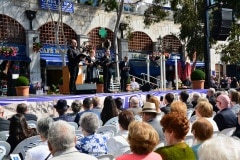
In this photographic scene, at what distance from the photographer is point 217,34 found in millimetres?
11172

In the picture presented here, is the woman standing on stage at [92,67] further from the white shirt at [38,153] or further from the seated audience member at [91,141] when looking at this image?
the white shirt at [38,153]

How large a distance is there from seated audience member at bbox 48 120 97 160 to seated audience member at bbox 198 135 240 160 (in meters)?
1.32

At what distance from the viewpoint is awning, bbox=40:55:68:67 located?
24609 mm

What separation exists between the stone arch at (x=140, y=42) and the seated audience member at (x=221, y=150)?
92.5 feet

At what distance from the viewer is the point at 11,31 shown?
2362 cm

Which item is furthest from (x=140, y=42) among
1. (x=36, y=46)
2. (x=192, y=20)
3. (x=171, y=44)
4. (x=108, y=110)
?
(x=108, y=110)

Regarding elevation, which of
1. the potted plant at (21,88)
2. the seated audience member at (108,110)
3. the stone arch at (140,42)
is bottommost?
the seated audience member at (108,110)

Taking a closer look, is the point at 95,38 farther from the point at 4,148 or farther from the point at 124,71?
the point at 4,148

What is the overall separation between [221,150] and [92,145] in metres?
2.58

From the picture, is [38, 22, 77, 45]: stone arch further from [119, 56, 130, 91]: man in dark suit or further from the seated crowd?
the seated crowd

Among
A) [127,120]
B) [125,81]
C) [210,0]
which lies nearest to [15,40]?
[125,81]

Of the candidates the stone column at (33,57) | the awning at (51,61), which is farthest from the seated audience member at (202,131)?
the awning at (51,61)

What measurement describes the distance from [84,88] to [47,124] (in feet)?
27.6

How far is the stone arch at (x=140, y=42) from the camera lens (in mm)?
30828
